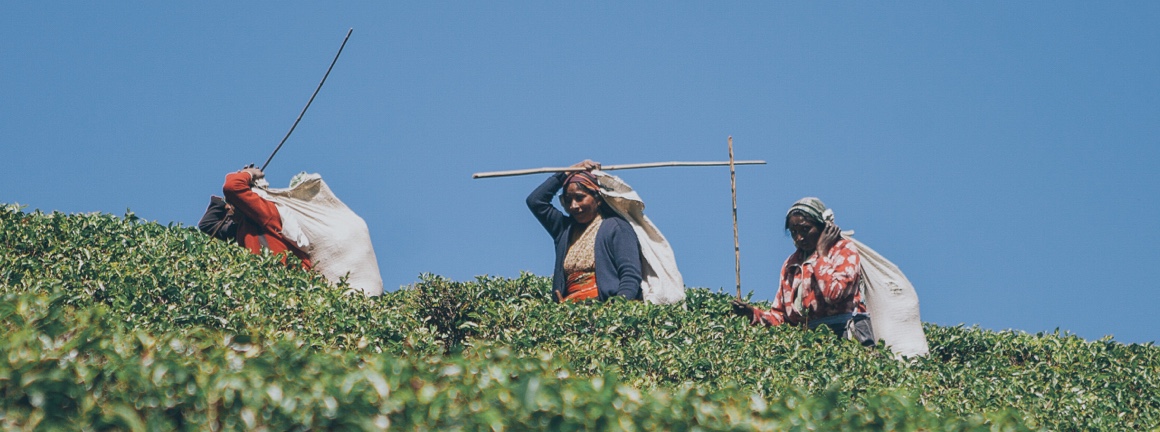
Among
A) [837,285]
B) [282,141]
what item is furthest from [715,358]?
[282,141]

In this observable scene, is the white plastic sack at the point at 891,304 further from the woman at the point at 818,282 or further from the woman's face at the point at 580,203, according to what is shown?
the woman's face at the point at 580,203

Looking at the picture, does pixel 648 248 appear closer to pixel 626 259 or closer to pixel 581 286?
pixel 626 259

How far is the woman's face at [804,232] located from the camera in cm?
929

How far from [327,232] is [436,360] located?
5.40m

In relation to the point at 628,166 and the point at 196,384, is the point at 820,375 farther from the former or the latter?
the point at 196,384

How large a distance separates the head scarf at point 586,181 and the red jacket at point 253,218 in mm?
1951

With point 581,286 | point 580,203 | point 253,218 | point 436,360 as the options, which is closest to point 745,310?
point 581,286

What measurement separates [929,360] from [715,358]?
6.34 feet

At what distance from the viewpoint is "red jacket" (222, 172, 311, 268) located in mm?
9984

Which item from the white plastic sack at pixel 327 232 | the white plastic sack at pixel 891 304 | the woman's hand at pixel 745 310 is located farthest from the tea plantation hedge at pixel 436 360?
the white plastic sack at pixel 327 232

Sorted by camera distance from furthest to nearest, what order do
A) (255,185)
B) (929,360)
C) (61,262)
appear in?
(255,185) < (929,360) < (61,262)

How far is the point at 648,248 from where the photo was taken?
33.1 ft

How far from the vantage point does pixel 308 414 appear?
4.61 metres

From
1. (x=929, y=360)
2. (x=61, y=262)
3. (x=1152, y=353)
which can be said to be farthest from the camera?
(x=1152, y=353)
